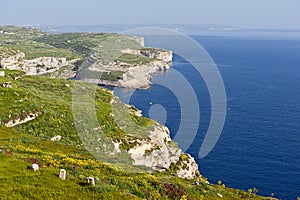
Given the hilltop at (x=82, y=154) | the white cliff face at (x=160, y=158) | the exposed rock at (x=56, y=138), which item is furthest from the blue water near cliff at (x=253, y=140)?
the exposed rock at (x=56, y=138)

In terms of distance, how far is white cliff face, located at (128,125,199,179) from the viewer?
216ft

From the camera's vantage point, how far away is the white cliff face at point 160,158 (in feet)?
216

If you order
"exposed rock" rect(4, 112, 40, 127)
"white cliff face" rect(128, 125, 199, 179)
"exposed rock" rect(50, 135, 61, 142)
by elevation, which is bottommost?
"white cliff face" rect(128, 125, 199, 179)

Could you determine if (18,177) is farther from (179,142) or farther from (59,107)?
(179,142)

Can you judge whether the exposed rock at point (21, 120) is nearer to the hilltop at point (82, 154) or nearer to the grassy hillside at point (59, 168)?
the hilltop at point (82, 154)

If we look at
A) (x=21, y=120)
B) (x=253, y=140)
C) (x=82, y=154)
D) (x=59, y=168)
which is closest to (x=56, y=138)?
(x=21, y=120)

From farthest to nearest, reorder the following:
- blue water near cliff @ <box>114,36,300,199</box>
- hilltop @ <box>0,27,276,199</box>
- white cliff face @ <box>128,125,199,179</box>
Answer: blue water near cliff @ <box>114,36,300,199</box>
white cliff face @ <box>128,125,199,179</box>
hilltop @ <box>0,27,276,199</box>

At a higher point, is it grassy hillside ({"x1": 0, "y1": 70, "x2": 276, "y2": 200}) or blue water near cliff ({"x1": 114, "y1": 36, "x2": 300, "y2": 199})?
grassy hillside ({"x1": 0, "y1": 70, "x2": 276, "y2": 200})

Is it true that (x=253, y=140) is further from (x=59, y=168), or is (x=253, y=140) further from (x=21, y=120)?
(x=59, y=168)

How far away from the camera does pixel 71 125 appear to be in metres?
65.6

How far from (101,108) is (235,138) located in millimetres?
57167

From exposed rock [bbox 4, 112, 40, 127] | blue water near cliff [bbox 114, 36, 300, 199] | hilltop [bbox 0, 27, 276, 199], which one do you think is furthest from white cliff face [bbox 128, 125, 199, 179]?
blue water near cliff [bbox 114, 36, 300, 199]

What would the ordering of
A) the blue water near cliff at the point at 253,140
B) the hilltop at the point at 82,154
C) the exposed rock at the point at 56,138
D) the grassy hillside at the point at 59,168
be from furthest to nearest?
the blue water near cliff at the point at 253,140 < the exposed rock at the point at 56,138 < the hilltop at the point at 82,154 < the grassy hillside at the point at 59,168

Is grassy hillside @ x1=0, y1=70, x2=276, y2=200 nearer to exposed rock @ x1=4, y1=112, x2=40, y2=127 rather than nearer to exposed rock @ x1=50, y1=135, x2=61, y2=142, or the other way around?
exposed rock @ x1=4, y1=112, x2=40, y2=127
